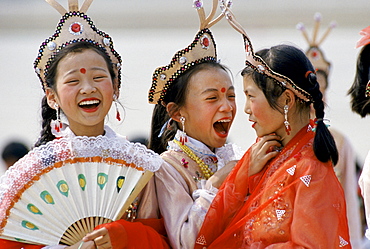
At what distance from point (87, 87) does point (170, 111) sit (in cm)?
71

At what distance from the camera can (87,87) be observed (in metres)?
3.96

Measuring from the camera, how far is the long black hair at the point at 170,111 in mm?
4426

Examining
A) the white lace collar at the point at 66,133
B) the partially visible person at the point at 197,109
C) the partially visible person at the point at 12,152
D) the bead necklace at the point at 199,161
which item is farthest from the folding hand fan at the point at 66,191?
the partially visible person at the point at 12,152

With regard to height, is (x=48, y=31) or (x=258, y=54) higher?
(x=48, y=31)

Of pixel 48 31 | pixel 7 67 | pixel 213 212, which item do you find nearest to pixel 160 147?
pixel 213 212

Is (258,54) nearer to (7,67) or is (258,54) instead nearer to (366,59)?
(366,59)

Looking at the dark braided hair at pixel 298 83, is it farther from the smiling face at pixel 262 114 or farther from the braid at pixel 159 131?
the braid at pixel 159 131

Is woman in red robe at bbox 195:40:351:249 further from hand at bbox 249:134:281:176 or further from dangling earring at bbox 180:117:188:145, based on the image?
dangling earring at bbox 180:117:188:145

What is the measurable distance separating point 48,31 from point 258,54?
10796mm

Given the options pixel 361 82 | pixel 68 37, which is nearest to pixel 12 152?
pixel 68 37

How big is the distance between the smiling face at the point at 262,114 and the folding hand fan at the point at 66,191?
629mm

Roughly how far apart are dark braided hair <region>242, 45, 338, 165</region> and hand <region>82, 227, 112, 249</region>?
3.66 feet

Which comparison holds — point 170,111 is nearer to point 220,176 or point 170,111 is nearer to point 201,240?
point 220,176

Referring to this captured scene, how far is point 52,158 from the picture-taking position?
389cm
